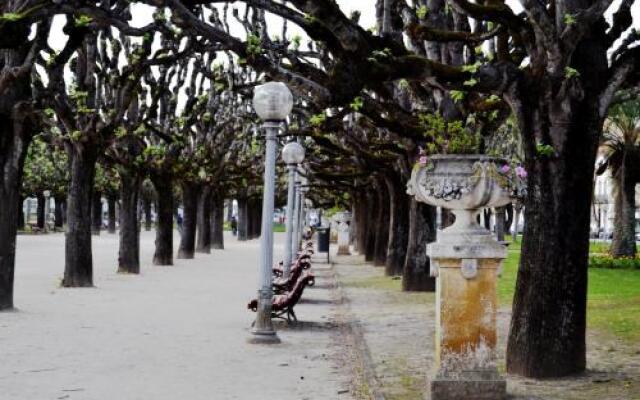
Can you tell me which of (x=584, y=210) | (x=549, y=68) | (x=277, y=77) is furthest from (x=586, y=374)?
(x=277, y=77)

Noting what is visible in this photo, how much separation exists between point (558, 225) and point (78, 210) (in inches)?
583

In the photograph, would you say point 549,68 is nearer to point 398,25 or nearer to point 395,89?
point 398,25

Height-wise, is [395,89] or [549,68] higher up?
[395,89]

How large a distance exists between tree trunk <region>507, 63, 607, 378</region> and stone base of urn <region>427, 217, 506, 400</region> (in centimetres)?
151

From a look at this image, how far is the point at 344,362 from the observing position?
12.0m

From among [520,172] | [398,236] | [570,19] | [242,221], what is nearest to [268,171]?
[520,172]

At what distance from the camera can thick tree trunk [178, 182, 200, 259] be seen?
39.8 m

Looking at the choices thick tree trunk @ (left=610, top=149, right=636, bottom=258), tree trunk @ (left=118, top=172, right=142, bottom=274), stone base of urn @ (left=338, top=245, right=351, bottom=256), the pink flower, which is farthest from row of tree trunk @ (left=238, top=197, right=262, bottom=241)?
the pink flower

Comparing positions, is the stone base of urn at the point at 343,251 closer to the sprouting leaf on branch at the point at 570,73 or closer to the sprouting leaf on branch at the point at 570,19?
the sprouting leaf on branch at the point at 570,73

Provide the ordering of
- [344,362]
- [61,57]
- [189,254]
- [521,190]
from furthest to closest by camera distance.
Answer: [189,254], [61,57], [344,362], [521,190]

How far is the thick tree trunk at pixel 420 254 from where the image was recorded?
75.8 ft

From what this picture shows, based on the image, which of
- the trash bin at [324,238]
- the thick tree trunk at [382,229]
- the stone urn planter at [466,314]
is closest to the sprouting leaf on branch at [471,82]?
the stone urn planter at [466,314]

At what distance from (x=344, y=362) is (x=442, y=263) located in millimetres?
3322

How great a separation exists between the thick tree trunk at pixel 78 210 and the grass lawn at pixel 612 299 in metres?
9.87
